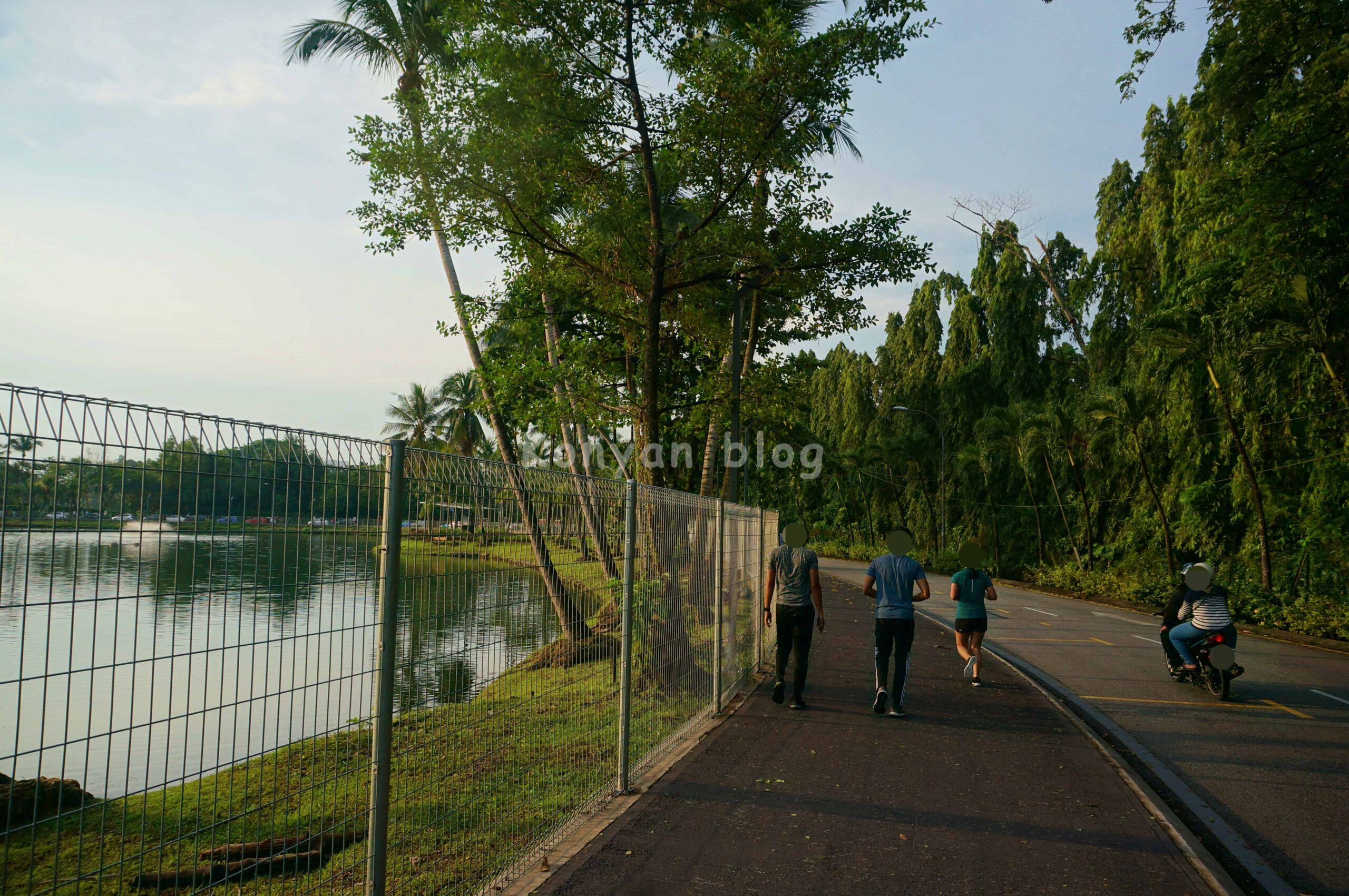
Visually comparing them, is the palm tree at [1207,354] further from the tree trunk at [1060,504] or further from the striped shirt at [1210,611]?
the striped shirt at [1210,611]

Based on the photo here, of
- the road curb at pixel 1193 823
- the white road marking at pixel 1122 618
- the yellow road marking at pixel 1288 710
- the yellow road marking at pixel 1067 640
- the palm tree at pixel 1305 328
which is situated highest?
the palm tree at pixel 1305 328

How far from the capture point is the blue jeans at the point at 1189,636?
10891 mm

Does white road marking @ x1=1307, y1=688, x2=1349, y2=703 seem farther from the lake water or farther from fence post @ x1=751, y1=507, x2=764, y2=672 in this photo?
the lake water

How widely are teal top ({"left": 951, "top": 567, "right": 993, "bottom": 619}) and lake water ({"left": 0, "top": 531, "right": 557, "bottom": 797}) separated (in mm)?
8073

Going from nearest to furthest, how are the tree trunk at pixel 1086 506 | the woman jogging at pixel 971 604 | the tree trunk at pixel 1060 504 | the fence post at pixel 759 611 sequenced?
the woman jogging at pixel 971 604 < the fence post at pixel 759 611 < the tree trunk at pixel 1086 506 < the tree trunk at pixel 1060 504

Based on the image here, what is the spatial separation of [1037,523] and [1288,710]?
3169cm

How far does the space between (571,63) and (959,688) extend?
8.81 meters

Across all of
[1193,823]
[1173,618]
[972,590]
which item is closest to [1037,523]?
[1173,618]

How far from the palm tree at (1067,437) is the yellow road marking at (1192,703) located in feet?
83.8

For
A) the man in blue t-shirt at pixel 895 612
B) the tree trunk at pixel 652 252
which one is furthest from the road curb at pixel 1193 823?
the tree trunk at pixel 652 252

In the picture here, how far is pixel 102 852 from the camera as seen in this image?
2381mm

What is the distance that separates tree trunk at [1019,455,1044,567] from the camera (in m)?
39.7

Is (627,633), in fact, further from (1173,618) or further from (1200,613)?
(1173,618)

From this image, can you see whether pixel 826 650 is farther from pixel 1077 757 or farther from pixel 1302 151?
pixel 1302 151
